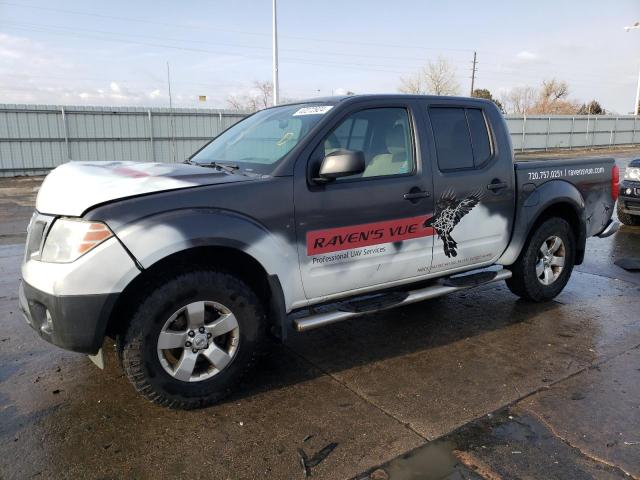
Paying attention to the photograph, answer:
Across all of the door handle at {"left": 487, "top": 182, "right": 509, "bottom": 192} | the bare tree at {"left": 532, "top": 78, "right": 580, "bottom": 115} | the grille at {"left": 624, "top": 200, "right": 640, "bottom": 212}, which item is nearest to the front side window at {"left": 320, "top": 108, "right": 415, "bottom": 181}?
the door handle at {"left": 487, "top": 182, "right": 509, "bottom": 192}

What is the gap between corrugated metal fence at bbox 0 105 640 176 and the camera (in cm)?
1744

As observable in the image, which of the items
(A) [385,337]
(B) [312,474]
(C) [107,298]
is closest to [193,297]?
(C) [107,298]

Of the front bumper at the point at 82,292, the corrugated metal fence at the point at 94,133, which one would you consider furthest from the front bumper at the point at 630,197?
the corrugated metal fence at the point at 94,133

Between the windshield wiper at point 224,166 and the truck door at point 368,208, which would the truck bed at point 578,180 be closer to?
the truck door at point 368,208

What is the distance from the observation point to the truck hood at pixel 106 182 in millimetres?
2814

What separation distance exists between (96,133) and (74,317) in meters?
17.6

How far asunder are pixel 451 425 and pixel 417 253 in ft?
4.33

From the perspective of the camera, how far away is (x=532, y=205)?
15.2 ft

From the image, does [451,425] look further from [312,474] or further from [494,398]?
[312,474]

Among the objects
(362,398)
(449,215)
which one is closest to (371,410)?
(362,398)

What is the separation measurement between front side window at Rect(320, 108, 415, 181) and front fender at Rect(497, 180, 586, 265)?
4.37 feet

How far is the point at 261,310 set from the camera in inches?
129

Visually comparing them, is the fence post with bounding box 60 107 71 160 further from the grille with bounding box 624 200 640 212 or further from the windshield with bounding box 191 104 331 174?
the grille with bounding box 624 200 640 212

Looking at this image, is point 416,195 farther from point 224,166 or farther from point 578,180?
point 578,180
